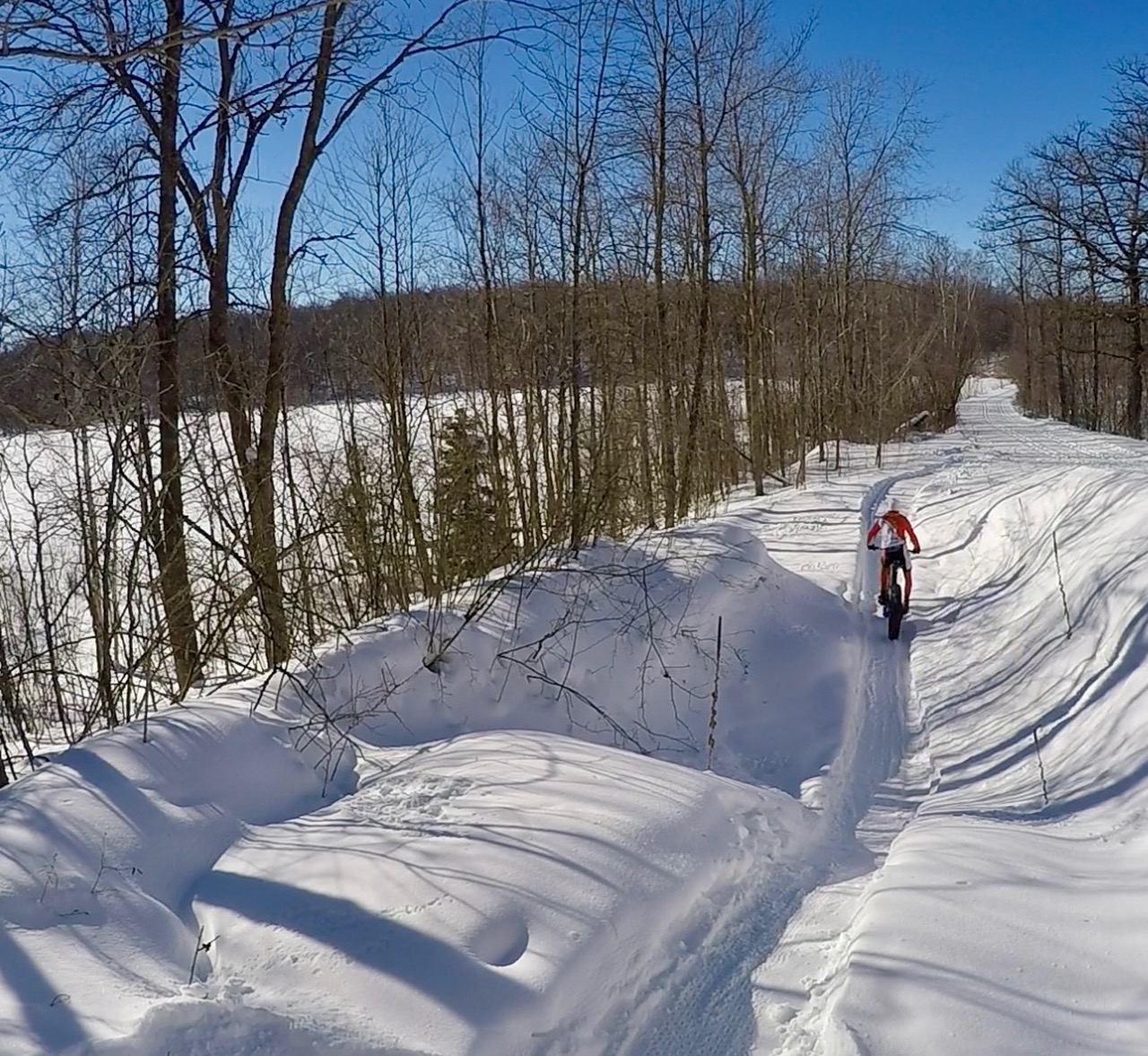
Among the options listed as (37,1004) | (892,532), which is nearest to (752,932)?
(37,1004)

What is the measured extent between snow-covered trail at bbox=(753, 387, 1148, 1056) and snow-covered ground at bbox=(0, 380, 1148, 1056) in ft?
0.07

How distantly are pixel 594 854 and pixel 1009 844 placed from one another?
2.11 m

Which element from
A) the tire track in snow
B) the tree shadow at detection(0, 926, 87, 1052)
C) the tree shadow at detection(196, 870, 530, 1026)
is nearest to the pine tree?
the tire track in snow

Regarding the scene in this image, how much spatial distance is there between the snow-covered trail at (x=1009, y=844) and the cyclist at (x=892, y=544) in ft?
2.17

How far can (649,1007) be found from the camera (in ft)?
11.6

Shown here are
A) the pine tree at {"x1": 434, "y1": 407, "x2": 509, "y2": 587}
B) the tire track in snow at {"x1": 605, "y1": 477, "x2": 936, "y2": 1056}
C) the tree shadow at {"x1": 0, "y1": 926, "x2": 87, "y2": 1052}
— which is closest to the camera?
the tree shadow at {"x1": 0, "y1": 926, "x2": 87, "y2": 1052}

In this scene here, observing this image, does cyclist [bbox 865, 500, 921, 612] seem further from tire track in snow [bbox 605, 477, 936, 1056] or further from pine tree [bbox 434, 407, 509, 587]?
pine tree [bbox 434, 407, 509, 587]

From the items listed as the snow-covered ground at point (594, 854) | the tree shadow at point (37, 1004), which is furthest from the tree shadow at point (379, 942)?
the tree shadow at point (37, 1004)

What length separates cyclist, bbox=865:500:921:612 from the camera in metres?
9.96

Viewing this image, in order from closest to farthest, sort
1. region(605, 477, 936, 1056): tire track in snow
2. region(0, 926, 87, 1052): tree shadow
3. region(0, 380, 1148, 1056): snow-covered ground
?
region(0, 926, 87, 1052): tree shadow
region(0, 380, 1148, 1056): snow-covered ground
region(605, 477, 936, 1056): tire track in snow

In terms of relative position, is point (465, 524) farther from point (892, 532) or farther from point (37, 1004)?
point (37, 1004)

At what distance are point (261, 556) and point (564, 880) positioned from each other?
15.4 ft

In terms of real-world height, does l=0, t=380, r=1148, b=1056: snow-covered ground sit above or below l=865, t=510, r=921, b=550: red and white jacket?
below

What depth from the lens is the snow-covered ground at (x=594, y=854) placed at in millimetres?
3135
